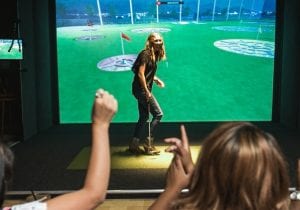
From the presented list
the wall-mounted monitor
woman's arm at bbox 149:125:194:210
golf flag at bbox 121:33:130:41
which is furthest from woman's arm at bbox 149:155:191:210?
golf flag at bbox 121:33:130:41

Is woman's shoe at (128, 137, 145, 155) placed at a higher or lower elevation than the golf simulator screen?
lower

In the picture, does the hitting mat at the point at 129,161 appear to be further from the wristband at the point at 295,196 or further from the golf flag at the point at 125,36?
the wristband at the point at 295,196

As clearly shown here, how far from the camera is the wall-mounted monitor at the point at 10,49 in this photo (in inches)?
228

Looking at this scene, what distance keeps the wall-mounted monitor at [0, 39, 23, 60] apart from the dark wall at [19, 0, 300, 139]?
0.42 meters

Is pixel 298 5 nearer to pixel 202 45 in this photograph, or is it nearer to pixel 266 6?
pixel 266 6

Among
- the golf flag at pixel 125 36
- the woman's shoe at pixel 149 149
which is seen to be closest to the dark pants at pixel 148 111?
the woman's shoe at pixel 149 149

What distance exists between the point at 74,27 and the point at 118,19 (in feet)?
2.33

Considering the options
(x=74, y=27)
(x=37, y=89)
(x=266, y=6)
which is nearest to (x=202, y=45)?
(x=266, y=6)

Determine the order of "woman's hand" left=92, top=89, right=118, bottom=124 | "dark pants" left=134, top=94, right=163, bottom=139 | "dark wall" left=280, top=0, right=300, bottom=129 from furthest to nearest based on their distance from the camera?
"dark wall" left=280, top=0, right=300, bottom=129, "dark pants" left=134, top=94, right=163, bottom=139, "woman's hand" left=92, top=89, right=118, bottom=124

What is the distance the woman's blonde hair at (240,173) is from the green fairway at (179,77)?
5992 millimetres

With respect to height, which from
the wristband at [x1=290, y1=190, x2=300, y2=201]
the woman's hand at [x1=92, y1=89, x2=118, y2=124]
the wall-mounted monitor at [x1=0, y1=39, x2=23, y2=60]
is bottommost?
the wristband at [x1=290, y1=190, x2=300, y2=201]

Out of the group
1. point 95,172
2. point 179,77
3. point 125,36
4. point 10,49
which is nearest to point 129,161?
point 10,49

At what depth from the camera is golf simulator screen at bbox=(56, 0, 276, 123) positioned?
283 inches

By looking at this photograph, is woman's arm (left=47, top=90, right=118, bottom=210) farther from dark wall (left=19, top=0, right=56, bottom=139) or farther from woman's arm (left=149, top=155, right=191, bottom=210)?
dark wall (left=19, top=0, right=56, bottom=139)
